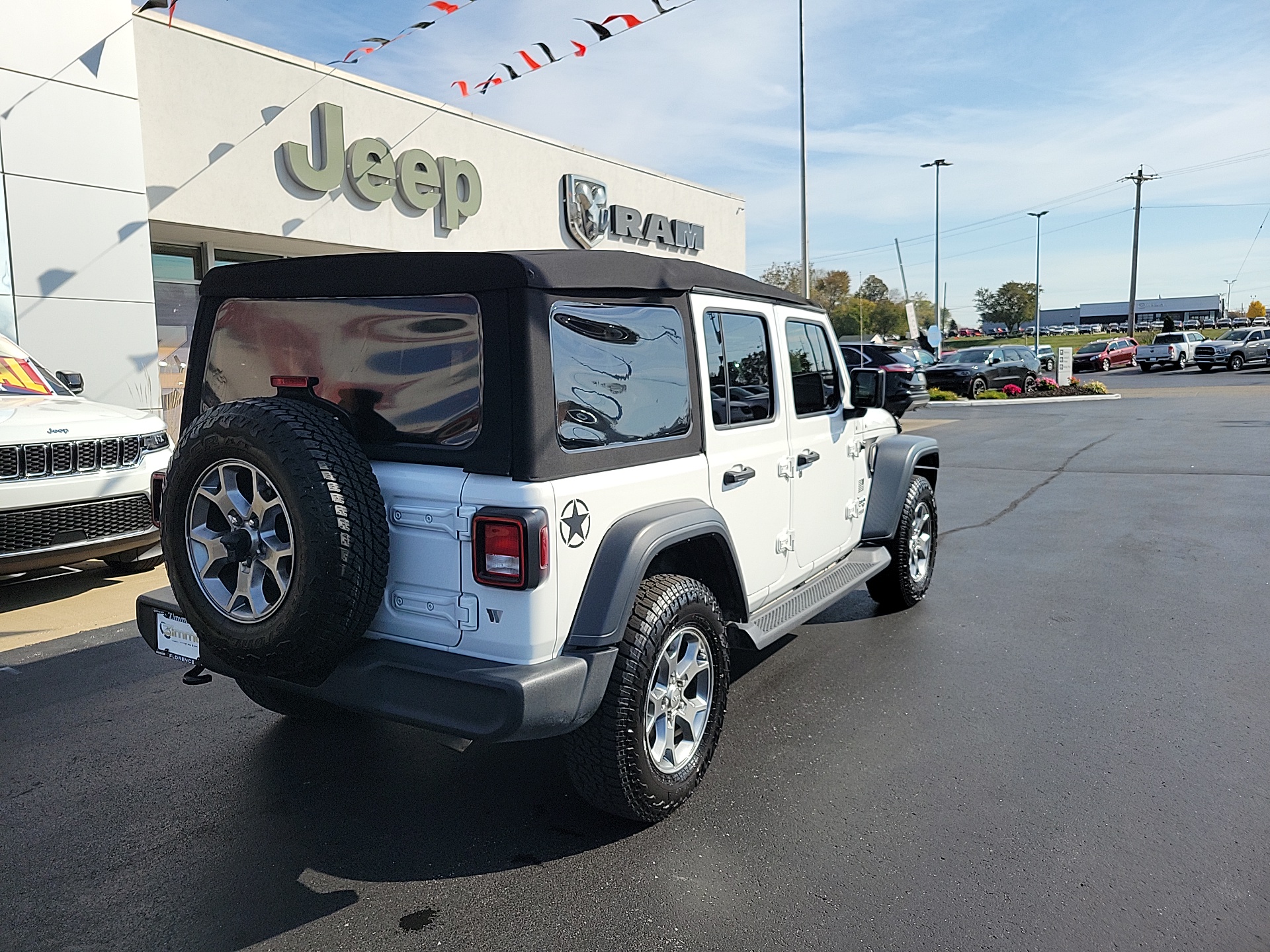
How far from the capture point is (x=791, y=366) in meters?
4.60

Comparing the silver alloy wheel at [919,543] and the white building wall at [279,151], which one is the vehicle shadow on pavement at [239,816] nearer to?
the silver alloy wheel at [919,543]

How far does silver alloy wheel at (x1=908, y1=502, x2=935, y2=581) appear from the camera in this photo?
231 inches

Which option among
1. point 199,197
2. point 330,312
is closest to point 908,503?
point 330,312

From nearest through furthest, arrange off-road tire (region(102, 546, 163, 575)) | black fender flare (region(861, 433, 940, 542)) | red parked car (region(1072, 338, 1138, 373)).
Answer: black fender flare (region(861, 433, 940, 542))
off-road tire (region(102, 546, 163, 575))
red parked car (region(1072, 338, 1138, 373))

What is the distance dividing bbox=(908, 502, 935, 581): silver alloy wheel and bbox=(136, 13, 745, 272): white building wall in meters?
9.86

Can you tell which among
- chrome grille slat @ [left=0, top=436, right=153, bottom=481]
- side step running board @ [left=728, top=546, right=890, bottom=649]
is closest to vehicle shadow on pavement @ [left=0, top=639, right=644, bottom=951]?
side step running board @ [left=728, top=546, right=890, bottom=649]

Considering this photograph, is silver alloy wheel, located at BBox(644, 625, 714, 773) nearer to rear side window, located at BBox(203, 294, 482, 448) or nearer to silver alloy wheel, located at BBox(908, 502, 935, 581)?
rear side window, located at BBox(203, 294, 482, 448)

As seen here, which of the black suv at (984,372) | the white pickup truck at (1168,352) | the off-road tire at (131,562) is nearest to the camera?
the off-road tire at (131,562)

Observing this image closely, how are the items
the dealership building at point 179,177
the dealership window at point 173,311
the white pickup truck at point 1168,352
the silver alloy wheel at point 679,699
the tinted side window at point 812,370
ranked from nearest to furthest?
the silver alloy wheel at point 679,699 → the tinted side window at point 812,370 → the dealership building at point 179,177 → the dealership window at point 173,311 → the white pickup truck at point 1168,352

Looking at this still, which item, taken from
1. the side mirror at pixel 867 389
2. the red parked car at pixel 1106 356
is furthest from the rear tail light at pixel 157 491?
the red parked car at pixel 1106 356

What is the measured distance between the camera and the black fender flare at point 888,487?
5547 mm

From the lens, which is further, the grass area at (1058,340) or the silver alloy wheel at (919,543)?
the grass area at (1058,340)

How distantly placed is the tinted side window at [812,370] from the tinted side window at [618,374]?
42.2 inches

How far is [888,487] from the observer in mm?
5609
